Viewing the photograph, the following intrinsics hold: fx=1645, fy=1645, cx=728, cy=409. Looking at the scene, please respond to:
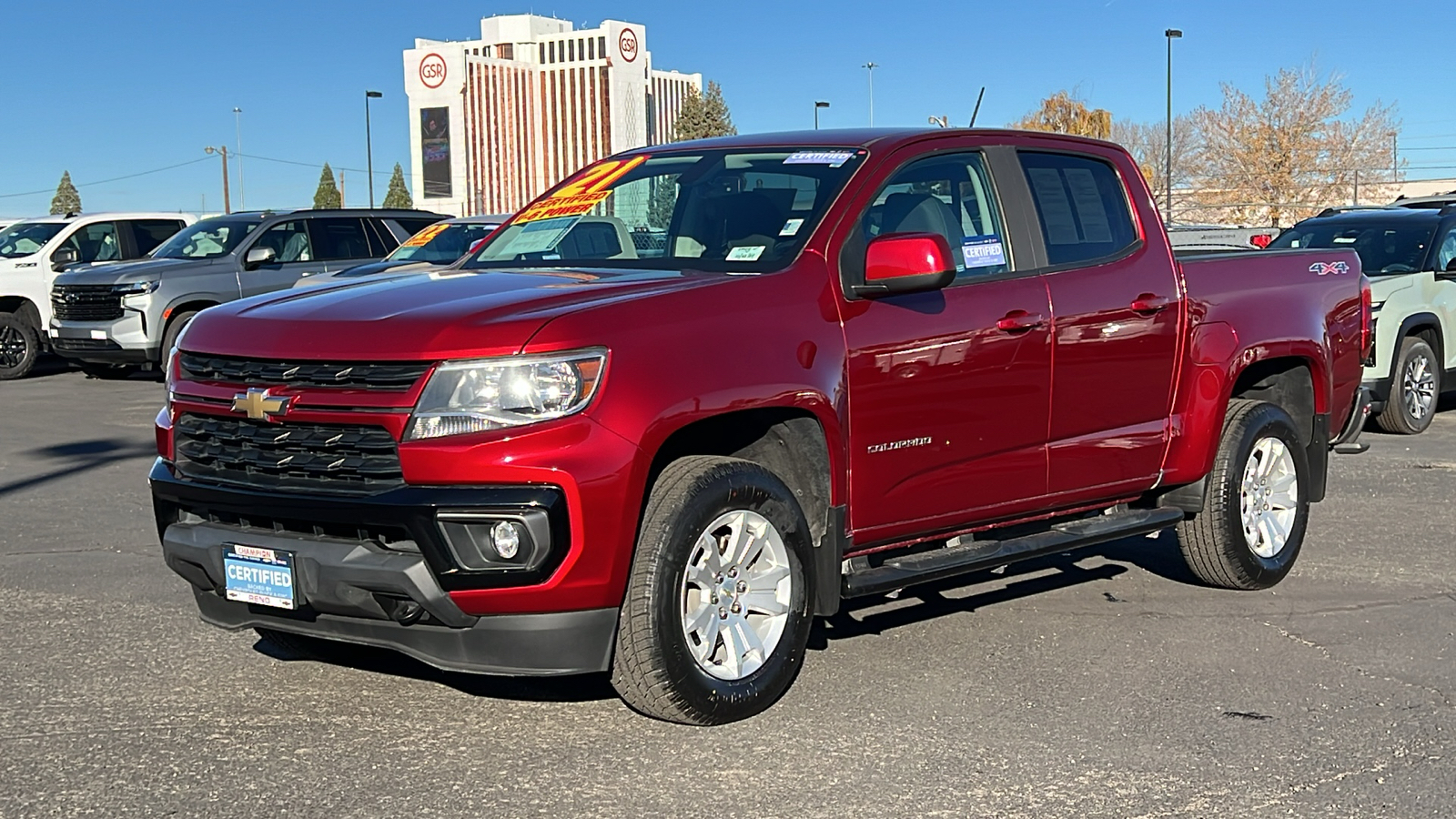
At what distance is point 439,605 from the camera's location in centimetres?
458

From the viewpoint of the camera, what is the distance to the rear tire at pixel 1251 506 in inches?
273

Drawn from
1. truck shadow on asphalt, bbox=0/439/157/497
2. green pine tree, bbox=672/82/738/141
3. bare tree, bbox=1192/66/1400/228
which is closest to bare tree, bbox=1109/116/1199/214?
bare tree, bbox=1192/66/1400/228

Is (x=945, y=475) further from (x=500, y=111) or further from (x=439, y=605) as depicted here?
(x=500, y=111)

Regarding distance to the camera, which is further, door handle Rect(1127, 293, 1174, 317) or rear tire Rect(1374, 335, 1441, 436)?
rear tire Rect(1374, 335, 1441, 436)

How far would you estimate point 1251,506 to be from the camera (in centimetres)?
717

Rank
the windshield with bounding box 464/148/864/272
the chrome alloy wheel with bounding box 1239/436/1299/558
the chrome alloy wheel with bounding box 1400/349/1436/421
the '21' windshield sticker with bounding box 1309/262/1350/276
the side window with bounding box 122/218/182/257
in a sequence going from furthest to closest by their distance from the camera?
the side window with bounding box 122/218/182/257 < the chrome alloy wheel with bounding box 1400/349/1436/421 < the '21' windshield sticker with bounding box 1309/262/1350/276 < the chrome alloy wheel with bounding box 1239/436/1299/558 < the windshield with bounding box 464/148/864/272

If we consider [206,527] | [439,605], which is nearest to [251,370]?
[206,527]

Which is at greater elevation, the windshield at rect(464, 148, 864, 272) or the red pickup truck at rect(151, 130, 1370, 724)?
the windshield at rect(464, 148, 864, 272)

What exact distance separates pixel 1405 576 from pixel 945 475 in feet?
9.49

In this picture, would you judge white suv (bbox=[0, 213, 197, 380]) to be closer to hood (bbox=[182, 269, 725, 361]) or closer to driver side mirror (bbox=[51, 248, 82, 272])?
driver side mirror (bbox=[51, 248, 82, 272])

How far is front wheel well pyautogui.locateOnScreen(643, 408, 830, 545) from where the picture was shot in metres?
5.22

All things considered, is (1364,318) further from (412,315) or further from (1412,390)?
(1412,390)

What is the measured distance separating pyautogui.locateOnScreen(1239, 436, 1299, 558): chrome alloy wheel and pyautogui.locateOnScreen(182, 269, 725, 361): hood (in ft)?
10.1

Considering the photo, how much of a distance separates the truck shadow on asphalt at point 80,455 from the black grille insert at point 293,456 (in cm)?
592
